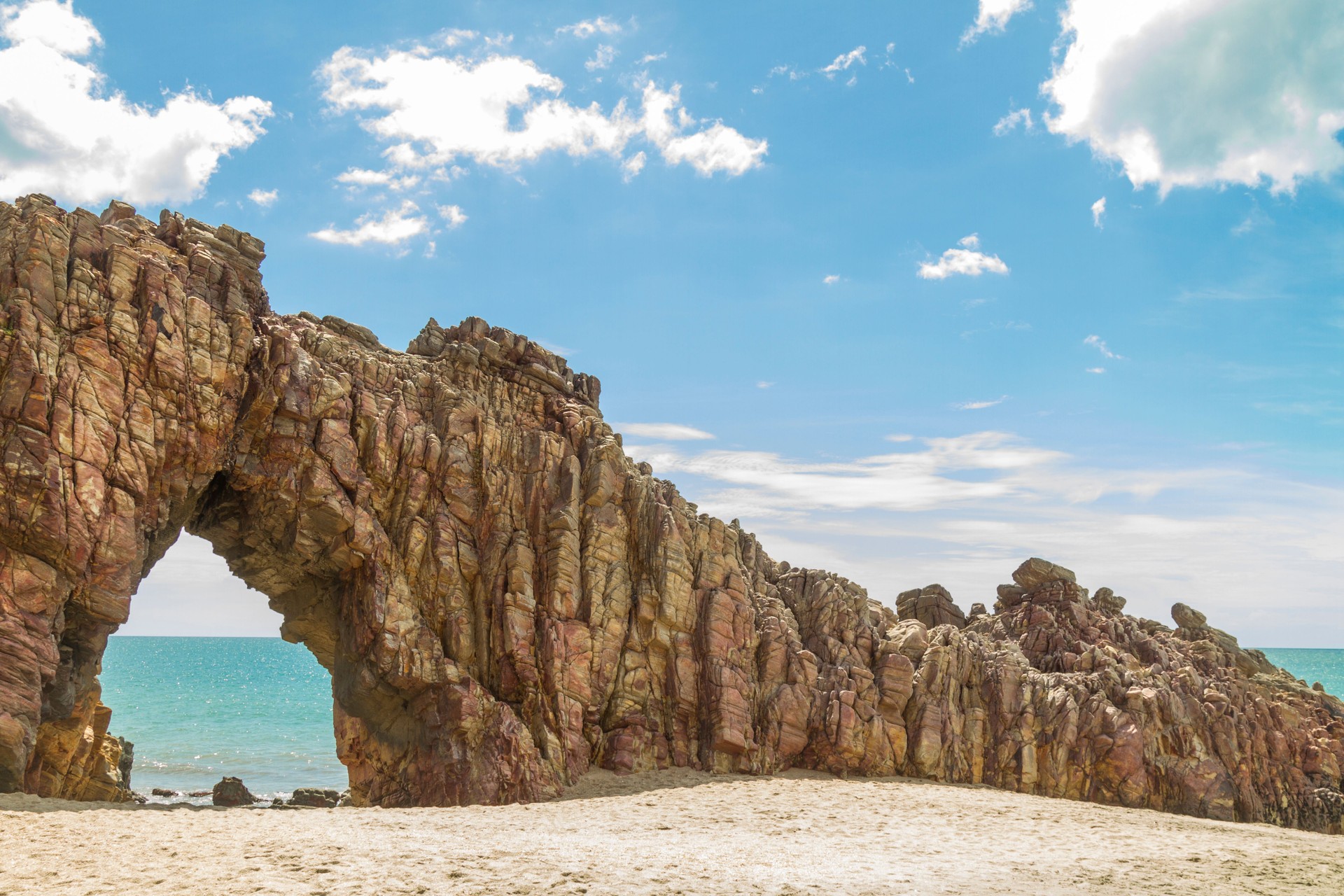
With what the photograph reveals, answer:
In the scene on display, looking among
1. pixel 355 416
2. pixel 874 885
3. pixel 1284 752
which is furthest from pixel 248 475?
pixel 1284 752

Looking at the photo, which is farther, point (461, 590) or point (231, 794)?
point (231, 794)

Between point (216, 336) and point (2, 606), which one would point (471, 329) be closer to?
point (216, 336)

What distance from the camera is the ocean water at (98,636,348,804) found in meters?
59.2

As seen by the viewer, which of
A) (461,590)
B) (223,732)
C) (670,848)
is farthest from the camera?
(223,732)

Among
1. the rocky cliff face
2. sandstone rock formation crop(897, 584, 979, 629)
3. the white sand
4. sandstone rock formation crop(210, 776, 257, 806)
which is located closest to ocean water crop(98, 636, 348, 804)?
sandstone rock formation crop(210, 776, 257, 806)

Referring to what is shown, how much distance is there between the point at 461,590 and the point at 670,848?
41.2 ft

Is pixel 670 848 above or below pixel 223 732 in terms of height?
above

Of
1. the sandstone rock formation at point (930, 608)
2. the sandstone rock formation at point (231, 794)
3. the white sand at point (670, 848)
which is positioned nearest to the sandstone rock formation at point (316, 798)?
the sandstone rock formation at point (231, 794)

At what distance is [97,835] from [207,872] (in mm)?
4114

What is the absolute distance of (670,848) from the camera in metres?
20.9

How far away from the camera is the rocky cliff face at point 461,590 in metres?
24.2

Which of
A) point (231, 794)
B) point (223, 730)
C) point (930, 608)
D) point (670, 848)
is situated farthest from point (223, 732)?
point (670, 848)

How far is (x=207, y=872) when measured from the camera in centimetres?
1645

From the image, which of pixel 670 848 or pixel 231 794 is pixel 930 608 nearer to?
pixel 670 848
